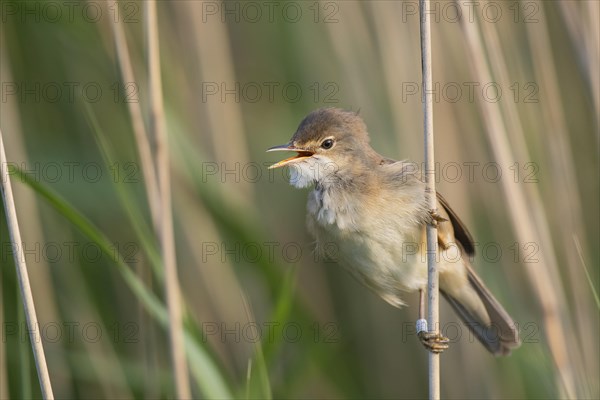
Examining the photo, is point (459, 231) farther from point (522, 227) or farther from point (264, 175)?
point (264, 175)

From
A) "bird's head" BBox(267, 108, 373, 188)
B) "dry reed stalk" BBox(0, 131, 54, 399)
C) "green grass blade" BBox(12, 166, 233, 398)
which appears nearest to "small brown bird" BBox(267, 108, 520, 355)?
"bird's head" BBox(267, 108, 373, 188)

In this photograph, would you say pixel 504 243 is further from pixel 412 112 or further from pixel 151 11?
pixel 151 11

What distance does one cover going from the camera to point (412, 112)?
409 cm

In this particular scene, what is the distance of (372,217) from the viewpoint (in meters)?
3.09

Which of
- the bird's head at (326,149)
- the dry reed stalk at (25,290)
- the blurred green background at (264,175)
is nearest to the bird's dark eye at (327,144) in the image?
the bird's head at (326,149)

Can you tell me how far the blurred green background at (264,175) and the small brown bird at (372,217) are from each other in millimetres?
301

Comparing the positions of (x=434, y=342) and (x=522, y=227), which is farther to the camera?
(x=522, y=227)

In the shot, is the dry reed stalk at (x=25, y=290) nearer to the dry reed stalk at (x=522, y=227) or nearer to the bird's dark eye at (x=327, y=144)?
the bird's dark eye at (x=327, y=144)

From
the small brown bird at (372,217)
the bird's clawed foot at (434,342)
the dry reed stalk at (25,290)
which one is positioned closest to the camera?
the dry reed stalk at (25,290)

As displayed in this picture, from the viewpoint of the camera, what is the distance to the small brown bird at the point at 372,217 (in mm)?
3086

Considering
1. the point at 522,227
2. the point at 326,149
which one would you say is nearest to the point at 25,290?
the point at 326,149

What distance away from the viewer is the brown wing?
3.20 m

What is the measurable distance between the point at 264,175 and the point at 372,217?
1.48m

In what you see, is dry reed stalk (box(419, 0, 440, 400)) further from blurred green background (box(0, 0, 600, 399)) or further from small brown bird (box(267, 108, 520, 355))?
blurred green background (box(0, 0, 600, 399))
